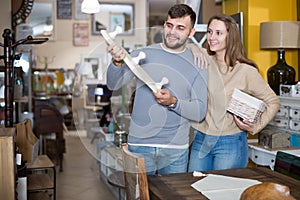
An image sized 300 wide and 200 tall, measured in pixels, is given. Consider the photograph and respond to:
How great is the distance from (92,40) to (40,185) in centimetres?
678

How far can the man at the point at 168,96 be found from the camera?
1731 millimetres

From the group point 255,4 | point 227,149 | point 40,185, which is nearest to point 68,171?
point 40,185

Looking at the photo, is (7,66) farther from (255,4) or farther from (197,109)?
(255,4)

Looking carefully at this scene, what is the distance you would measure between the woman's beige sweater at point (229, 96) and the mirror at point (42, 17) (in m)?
7.48

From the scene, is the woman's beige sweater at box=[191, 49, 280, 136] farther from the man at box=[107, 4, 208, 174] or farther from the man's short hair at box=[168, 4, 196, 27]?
the man's short hair at box=[168, 4, 196, 27]

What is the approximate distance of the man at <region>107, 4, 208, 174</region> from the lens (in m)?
1.73

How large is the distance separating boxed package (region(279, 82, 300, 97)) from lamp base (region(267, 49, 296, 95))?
110mm

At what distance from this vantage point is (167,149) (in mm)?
1847

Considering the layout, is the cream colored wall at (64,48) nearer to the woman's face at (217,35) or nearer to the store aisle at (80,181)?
the store aisle at (80,181)

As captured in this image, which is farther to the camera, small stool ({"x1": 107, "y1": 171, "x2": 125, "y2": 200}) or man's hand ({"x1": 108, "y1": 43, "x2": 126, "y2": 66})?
small stool ({"x1": 107, "y1": 171, "x2": 125, "y2": 200})

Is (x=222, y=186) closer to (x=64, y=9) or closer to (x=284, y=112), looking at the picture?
(x=284, y=112)

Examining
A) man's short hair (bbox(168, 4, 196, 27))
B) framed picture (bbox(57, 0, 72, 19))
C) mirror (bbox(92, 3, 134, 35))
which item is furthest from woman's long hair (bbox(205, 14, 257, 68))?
framed picture (bbox(57, 0, 72, 19))

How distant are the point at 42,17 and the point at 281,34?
6821mm

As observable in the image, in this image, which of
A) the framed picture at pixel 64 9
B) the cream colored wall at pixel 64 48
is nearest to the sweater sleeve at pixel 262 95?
the cream colored wall at pixel 64 48
